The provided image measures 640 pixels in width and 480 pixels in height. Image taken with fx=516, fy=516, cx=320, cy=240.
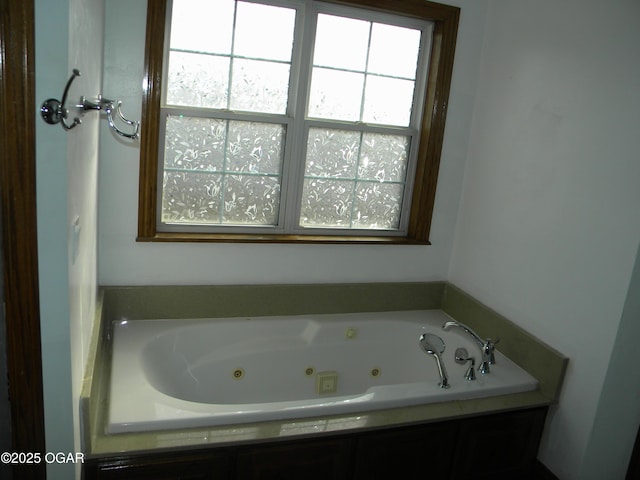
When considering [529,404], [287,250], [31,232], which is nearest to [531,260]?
[529,404]

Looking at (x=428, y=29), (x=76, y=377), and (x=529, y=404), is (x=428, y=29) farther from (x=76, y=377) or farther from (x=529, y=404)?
(x=76, y=377)

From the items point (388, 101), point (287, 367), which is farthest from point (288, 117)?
point (287, 367)

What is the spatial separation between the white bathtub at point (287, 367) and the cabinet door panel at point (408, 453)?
4.4 inches

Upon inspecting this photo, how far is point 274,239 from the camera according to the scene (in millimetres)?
2555

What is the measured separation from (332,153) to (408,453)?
4.82 ft

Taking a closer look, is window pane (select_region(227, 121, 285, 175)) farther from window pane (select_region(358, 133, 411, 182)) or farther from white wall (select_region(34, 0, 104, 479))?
white wall (select_region(34, 0, 104, 479))

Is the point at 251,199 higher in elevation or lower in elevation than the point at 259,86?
lower

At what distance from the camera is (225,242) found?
2.49 metres

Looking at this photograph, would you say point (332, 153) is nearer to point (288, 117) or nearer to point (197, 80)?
point (288, 117)

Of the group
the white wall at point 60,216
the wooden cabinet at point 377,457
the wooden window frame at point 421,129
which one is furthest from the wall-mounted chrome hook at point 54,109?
the wooden window frame at point 421,129

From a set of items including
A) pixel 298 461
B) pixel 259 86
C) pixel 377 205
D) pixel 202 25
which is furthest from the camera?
pixel 377 205

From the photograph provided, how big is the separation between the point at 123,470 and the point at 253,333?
1.01 metres

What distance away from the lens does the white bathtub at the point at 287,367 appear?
6.12 feet

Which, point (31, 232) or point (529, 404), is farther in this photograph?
point (529, 404)
